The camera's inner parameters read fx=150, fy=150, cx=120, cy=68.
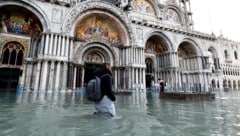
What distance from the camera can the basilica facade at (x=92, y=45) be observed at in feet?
53.1

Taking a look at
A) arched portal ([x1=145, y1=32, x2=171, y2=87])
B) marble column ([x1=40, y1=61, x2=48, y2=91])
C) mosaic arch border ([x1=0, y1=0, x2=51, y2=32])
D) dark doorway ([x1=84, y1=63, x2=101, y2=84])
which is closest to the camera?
marble column ([x1=40, y1=61, x2=48, y2=91])

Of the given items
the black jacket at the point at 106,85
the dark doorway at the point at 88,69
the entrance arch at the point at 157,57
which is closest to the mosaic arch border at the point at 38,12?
the dark doorway at the point at 88,69

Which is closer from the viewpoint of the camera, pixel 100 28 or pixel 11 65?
pixel 11 65

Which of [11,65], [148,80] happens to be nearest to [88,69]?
[11,65]

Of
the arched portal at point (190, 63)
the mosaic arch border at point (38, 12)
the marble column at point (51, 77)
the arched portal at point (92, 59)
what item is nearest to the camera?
the marble column at point (51, 77)

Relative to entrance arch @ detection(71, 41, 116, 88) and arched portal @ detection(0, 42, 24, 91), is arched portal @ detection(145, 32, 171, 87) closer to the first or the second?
entrance arch @ detection(71, 41, 116, 88)

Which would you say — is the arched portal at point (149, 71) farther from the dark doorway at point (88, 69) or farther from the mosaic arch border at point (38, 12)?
the mosaic arch border at point (38, 12)

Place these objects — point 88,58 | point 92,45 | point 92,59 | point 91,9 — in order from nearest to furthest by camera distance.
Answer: point 91,9
point 92,45
point 88,58
point 92,59

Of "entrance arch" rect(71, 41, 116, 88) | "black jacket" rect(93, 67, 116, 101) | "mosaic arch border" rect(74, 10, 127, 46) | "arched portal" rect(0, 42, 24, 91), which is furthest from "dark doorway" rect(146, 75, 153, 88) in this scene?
"black jacket" rect(93, 67, 116, 101)

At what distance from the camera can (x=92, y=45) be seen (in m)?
19.6

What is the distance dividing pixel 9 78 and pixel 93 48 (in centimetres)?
1015

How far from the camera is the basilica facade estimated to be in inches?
637

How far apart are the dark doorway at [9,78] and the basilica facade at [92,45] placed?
0.09 meters

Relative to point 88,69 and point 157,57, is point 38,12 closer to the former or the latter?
point 88,69
